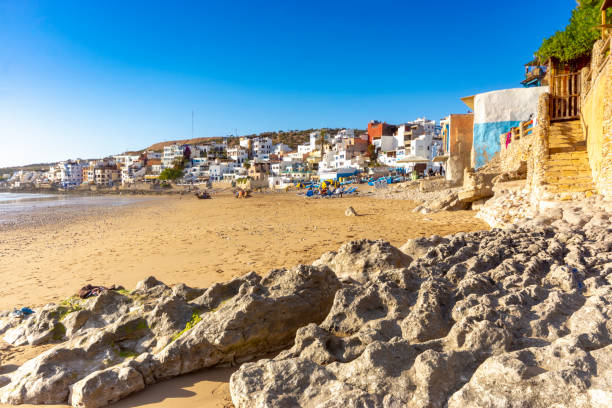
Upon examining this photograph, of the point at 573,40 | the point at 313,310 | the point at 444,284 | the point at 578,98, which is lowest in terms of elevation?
the point at 313,310

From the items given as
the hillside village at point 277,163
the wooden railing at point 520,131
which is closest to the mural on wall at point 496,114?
the wooden railing at point 520,131

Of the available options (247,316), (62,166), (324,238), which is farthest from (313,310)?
(62,166)

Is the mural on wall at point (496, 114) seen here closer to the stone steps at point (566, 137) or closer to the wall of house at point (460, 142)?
the wall of house at point (460, 142)

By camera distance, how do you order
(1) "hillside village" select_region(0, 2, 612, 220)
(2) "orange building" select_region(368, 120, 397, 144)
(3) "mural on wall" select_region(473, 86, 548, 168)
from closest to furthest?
(1) "hillside village" select_region(0, 2, 612, 220)
(3) "mural on wall" select_region(473, 86, 548, 168)
(2) "orange building" select_region(368, 120, 397, 144)

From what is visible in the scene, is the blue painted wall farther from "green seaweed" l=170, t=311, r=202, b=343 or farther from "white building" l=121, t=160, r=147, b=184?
"white building" l=121, t=160, r=147, b=184

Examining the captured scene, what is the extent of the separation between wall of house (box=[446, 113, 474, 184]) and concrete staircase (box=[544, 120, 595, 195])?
1240 cm

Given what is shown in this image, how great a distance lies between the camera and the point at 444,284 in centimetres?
381

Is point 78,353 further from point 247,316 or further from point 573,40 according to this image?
point 573,40

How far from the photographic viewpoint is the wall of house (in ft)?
81.6

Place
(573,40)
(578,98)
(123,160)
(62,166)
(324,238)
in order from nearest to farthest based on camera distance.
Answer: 1. (324,238)
2. (578,98)
3. (573,40)
4. (62,166)
5. (123,160)

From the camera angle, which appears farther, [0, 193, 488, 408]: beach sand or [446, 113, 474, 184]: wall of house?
[446, 113, 474, 184]: wall of house

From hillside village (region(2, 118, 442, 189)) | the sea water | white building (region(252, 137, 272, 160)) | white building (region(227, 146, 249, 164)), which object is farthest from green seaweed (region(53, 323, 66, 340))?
white building (region(252, 137, 272, 160))

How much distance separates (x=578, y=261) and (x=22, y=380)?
6018mm

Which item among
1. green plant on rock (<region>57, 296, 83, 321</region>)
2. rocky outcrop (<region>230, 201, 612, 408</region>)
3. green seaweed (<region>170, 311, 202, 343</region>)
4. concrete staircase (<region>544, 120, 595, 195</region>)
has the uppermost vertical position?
concrete staircase (<region>544, 120, 595, 195</region>)
